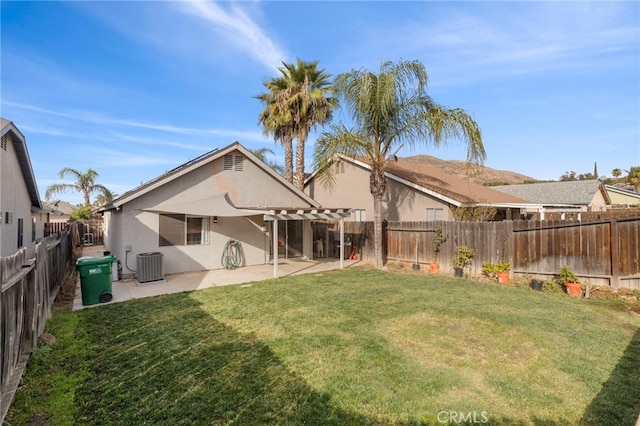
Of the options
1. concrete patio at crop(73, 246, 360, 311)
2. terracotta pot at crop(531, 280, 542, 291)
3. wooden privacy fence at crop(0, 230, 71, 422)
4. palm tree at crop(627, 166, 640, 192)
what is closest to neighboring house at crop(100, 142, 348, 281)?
concrete patio at crop(73, 246, 360, 311)

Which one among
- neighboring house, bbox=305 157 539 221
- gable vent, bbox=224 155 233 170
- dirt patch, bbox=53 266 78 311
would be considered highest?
gable vent, bbox=224 155 233 170

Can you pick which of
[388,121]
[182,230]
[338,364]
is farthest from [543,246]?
[182,230]

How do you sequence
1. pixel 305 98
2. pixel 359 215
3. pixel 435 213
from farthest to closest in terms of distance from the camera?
1. pixel 359 215
2. pixel 305 98
3. pixel 435 213

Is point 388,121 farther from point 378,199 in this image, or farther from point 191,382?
point 191,382

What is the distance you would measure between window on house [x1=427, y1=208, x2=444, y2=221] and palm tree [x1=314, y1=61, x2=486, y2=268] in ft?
14.0

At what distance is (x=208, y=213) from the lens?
11.5 metres

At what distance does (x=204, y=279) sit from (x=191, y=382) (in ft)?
25.2

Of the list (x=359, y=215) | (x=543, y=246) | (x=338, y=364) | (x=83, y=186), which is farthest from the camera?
(x=83, y=186)

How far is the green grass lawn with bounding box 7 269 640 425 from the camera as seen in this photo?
3.62m

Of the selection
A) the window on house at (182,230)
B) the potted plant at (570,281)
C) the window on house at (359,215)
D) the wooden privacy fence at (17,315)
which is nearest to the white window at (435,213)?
the window on house at (359,215)

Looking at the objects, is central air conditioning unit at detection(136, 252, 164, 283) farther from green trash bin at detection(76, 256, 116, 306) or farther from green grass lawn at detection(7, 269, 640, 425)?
green grass lawn at detection(7, 269, 640, 425)

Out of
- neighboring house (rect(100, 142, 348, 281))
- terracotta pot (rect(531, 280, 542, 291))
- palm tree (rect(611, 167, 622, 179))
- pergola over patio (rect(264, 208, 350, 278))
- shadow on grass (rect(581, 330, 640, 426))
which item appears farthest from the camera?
palm tree (rect(611, 167, 622, 179))

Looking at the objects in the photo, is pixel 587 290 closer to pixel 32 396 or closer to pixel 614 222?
pixel 614 222

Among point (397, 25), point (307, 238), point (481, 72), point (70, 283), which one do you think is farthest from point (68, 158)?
point (481, 72)
